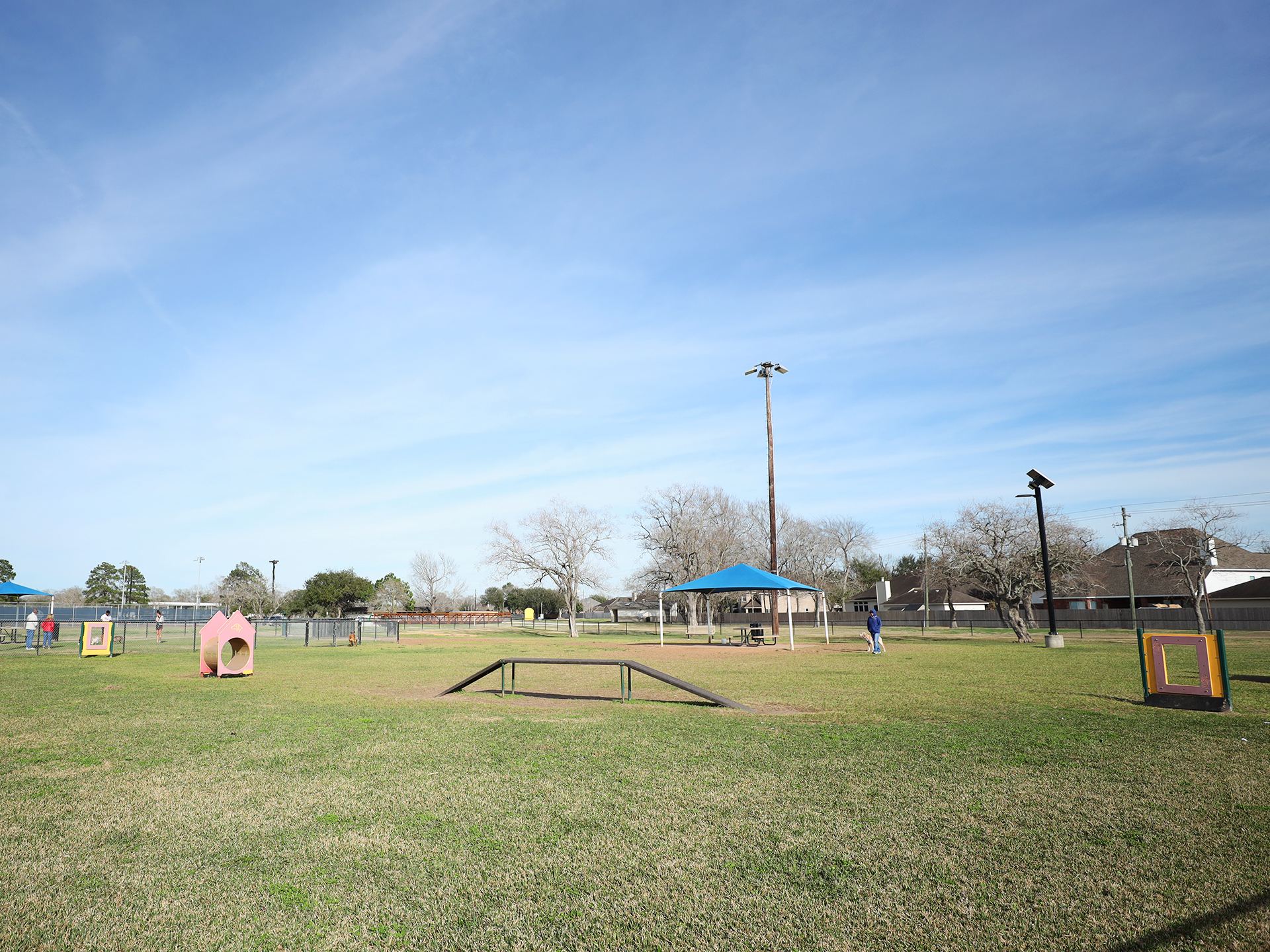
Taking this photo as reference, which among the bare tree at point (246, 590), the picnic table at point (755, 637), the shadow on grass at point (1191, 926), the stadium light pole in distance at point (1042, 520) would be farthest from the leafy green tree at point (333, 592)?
the shadow on grass at point (1191, 926)

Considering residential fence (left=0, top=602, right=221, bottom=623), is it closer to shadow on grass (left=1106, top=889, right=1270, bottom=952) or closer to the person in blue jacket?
the person in blue jacket

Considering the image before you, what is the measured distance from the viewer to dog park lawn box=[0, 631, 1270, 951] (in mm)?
3885

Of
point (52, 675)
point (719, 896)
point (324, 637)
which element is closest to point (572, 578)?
point (324, 637)

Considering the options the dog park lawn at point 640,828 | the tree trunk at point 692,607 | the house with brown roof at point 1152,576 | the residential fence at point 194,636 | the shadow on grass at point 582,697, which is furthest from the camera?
the tree trunk at point 692,607

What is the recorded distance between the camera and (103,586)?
107 m

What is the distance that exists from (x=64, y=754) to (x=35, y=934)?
5504mm

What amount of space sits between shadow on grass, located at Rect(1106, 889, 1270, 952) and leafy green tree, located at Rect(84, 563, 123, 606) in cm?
12877

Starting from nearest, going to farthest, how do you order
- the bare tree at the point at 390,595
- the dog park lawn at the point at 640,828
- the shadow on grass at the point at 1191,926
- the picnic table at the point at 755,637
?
the shadow on grass at the point at 1191,926
the dog park lawn at the point at 640,828
the picnic table at the point at 755,637
the bare tree at the point at 390,595

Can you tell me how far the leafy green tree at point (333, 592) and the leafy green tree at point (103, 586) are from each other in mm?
35219

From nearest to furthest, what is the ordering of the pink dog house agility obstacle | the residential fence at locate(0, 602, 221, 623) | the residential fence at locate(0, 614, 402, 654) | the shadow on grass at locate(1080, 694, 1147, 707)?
the shadow on grass at locate(1080, 694, 1147, 707)
the pink dog house agility obstacle
the residential fence at locate(0, 614, 402, 654)
the residential fence at locate(0, 602, 221, 623)

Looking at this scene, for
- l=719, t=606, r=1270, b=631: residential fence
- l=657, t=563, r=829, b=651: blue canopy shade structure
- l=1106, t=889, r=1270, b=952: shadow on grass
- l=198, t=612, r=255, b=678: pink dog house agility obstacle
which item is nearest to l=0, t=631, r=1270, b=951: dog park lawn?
l=1106, t=889, r=1270, b=952: shadow on grass

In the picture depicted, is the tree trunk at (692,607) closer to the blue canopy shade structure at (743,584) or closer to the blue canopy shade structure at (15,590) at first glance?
the blue canopy shade structure at (743,584)

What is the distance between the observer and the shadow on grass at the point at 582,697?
12.6 m

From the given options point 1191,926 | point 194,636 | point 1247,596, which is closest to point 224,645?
point 194,636
